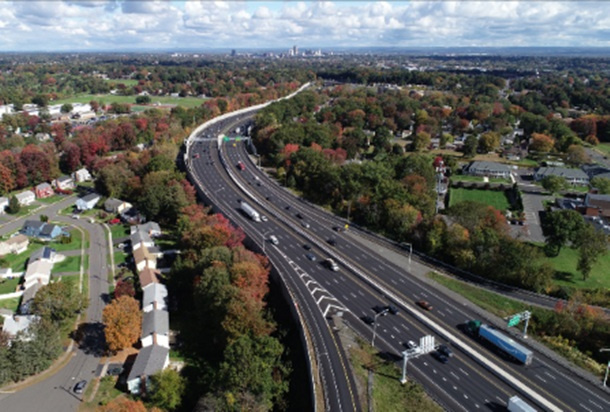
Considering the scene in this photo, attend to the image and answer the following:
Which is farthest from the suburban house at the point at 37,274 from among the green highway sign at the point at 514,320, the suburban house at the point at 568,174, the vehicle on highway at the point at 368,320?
the suburban house at the point at 568,174

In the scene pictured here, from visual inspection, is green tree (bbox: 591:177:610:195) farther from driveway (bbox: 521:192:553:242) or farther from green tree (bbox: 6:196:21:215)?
green tree (bbox: 6:196:21:215)

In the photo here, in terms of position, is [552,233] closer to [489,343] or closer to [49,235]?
[489,343]

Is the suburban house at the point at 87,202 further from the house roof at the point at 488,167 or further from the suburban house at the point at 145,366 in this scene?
the house roof at the point at 488,167

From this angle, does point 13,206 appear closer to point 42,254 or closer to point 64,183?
point 64,183

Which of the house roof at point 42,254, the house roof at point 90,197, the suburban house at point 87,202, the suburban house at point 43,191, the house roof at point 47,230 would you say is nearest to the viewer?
the house roof at point 42,254

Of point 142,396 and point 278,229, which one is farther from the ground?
point 278,229

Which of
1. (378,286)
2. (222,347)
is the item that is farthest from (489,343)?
(222,347)
